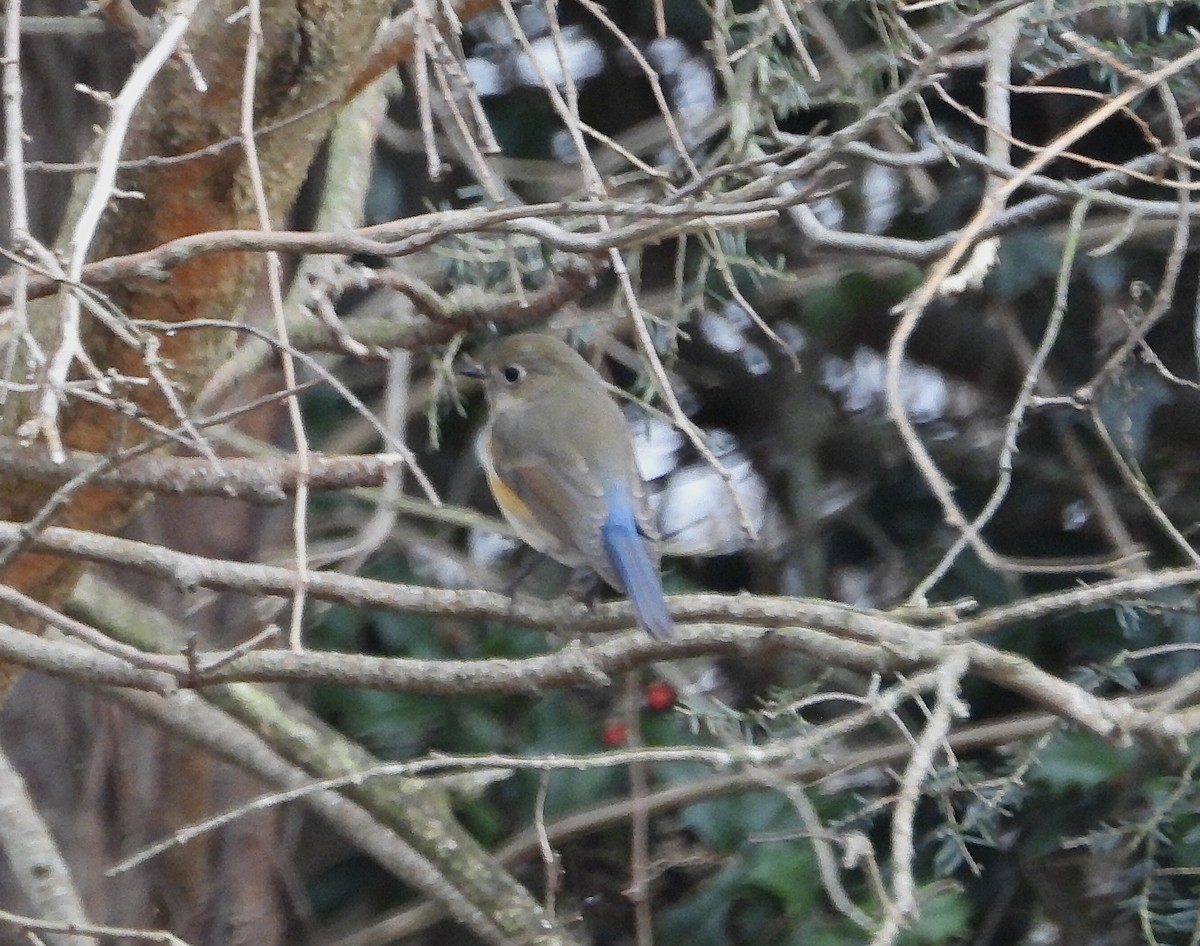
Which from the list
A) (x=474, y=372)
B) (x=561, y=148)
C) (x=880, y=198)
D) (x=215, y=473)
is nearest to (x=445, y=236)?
(x=215, y=473)

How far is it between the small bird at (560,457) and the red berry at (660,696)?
→ 0.62 metres

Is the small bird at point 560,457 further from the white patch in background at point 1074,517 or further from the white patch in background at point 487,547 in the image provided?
the white patch in background at point 1074,517

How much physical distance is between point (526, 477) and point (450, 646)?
84 centimetres

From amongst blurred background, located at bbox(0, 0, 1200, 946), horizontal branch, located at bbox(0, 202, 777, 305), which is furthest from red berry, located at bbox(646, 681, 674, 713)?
horizontal branch, located at bbox(0, 202, 777, 305)

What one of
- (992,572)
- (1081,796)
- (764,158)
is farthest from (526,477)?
(764,158)

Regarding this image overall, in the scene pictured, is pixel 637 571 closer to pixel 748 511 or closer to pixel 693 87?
→ pixel 748 511

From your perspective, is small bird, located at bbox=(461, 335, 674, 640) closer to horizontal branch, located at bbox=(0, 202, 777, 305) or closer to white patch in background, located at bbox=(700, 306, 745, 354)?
white patch in background, located at bbox=(700, 306, 745, 354)

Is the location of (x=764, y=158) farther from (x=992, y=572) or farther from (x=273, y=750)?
(x=992, y=572)

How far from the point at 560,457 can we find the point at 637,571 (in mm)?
837

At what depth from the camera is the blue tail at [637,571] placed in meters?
2.55

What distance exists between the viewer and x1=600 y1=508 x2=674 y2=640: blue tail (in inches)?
101

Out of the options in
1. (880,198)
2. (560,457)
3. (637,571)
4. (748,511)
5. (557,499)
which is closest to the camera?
(637,571)

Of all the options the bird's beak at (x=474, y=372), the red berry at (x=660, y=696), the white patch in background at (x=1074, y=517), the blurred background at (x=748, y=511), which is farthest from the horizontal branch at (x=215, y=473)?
the white patch in background at (x=1074, y=517)

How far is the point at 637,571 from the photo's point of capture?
2.97 metres
